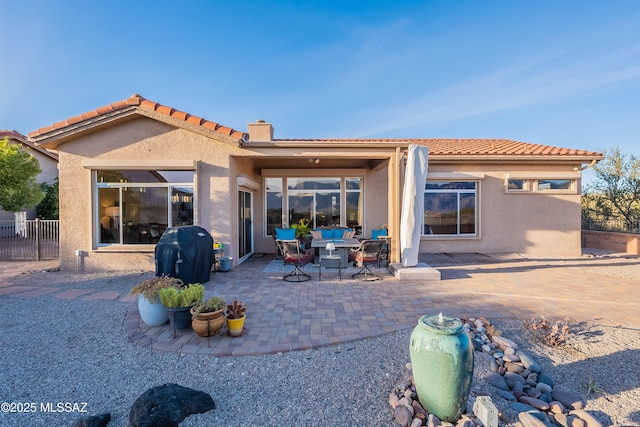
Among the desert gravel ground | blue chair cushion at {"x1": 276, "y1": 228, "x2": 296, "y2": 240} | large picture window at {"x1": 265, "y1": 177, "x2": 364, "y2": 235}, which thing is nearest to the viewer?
the desert gravel ground

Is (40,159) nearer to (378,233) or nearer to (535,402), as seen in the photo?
(378,233)

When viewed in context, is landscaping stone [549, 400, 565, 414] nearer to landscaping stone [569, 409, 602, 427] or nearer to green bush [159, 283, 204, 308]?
landscaping stone [569, 409, 602, 427]

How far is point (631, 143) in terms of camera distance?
44.0 ft

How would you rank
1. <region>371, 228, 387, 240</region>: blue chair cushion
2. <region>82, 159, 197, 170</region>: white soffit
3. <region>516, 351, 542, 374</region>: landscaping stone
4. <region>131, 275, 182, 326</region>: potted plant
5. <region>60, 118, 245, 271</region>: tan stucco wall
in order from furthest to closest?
1. <region>371, 228, 387, 240</region>: blue chair cushion
2. <region>60, 118, 245, 271</region>: tan stucco wall
3. <region>82, 159, 197, 170</region>: white soffit
4. <region>131, 275, 182, 326</region>: potted plant
5. <region>516, 351, 542, 374</region>: landscaping stone

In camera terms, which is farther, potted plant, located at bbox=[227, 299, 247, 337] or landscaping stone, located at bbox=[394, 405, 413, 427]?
potted plant, located at bbox=[227, 299, 247, 337]

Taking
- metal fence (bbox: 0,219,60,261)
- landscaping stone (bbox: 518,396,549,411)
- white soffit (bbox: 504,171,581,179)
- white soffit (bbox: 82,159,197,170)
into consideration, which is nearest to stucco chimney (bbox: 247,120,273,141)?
white soffit (bbox: 82,159,197,170)

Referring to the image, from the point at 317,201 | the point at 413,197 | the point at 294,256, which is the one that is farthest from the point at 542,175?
the point at 294,256

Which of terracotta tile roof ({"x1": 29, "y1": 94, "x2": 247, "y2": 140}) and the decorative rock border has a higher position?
A: terracotta tile roof ({"x1": 29, "y1": 94, "x2": 247, "y2": 140})

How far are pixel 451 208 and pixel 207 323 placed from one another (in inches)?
398

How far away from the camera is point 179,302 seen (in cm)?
422

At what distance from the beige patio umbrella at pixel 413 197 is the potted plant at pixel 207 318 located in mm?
4976

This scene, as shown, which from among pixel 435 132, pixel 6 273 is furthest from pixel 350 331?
pixel 435 132

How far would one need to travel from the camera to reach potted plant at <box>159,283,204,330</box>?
13.7 ft

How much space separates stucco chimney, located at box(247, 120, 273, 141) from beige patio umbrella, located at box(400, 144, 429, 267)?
4.19 meters
